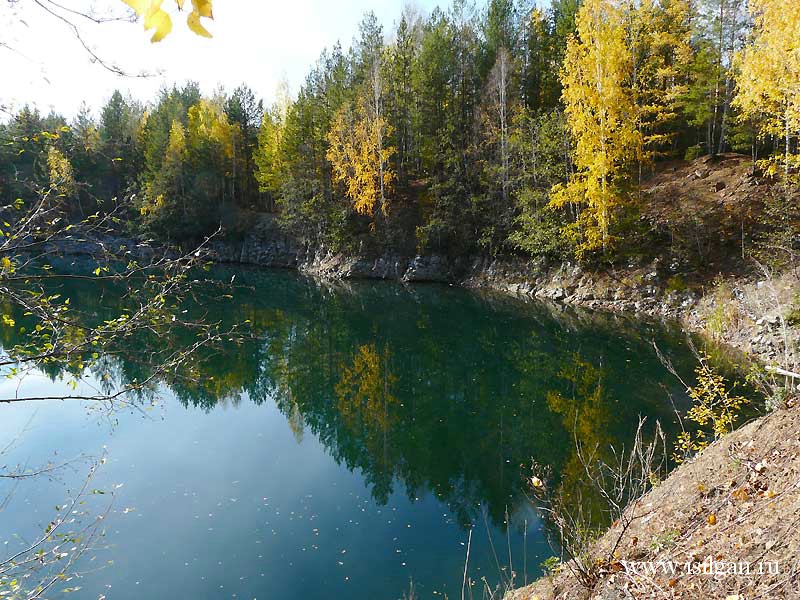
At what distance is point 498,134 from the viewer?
28062mm

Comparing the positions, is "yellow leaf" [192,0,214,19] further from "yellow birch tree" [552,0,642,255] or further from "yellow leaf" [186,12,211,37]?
"yellow birch tree" [552,0,642,255]

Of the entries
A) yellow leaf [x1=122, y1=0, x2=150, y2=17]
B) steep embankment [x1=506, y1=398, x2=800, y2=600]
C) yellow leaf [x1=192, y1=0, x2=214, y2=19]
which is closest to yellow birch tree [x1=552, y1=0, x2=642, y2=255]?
steep embankment [x1=506, y1=398, x2=800, y2=600]

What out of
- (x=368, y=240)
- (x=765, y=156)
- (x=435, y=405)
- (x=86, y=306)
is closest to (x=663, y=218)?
(x=765, y=156)

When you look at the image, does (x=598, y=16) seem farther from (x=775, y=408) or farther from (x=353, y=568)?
(x=353, y=568)

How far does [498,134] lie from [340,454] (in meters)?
22.5

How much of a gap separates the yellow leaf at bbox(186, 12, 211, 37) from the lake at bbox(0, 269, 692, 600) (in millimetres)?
2627

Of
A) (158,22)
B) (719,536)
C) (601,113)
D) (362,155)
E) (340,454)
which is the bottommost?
(340,454)

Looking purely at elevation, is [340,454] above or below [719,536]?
below

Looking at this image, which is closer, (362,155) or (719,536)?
(719,536)

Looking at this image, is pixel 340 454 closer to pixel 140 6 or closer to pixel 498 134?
pixel 140 6

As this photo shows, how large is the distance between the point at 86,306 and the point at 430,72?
23.2 metres

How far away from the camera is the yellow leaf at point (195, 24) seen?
1068 millimetres

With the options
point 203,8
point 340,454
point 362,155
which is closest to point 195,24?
point 203,8

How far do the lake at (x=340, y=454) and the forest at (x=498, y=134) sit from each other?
240 inches
